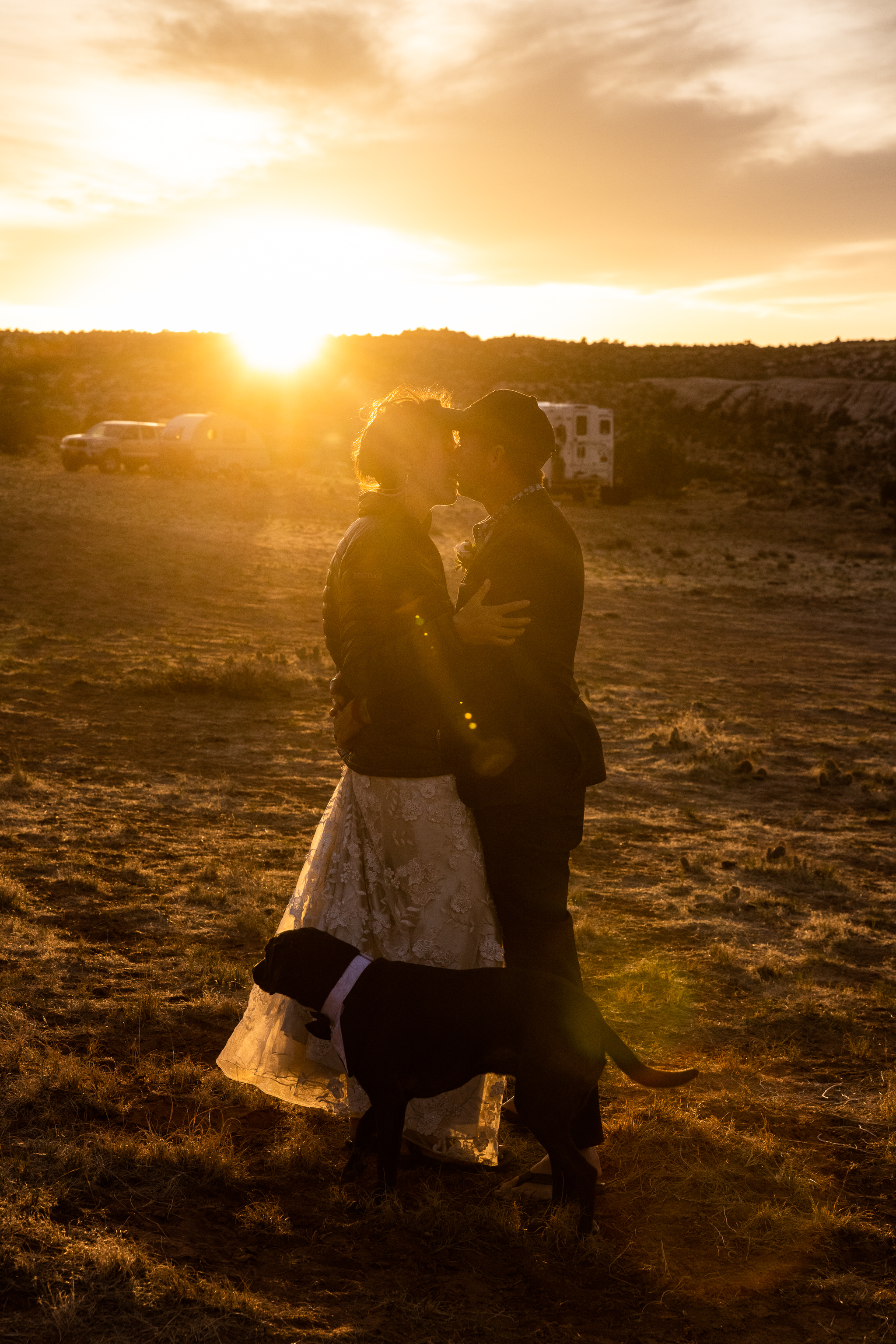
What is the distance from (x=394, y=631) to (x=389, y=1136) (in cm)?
136

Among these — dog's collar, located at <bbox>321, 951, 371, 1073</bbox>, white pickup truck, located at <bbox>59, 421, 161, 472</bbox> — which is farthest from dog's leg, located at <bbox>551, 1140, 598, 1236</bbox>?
white pickup truck, located at <bbox>59, 421, 161, 472</bbox>

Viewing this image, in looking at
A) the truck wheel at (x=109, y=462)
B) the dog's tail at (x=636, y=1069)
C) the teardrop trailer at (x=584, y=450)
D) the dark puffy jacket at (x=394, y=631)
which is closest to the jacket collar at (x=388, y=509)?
the dark puffy jacket at (x=394, y=631)

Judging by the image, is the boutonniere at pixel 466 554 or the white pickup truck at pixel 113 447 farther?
the white pickup truck at pixel 113 447

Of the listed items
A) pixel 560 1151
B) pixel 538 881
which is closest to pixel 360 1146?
pixel 560 1151

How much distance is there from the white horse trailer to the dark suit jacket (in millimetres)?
27712

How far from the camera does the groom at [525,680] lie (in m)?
2.82

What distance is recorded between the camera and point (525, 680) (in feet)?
9.23

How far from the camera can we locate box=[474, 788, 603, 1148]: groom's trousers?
291 centimetres

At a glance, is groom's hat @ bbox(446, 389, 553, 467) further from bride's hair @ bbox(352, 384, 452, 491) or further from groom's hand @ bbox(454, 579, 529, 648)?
groom's hand @ bbox(454, 579, 529, 648)

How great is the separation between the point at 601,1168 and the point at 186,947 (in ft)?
7.30

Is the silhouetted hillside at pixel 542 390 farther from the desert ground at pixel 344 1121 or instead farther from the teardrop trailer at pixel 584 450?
the desert ground at pixel 344 1121

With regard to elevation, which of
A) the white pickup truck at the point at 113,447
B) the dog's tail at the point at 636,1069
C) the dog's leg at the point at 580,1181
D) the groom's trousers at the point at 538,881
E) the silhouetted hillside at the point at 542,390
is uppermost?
the silhouetted hillside at the point at 542,390

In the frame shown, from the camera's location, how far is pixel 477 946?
123 inches

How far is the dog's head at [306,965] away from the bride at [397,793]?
0.44 feet
